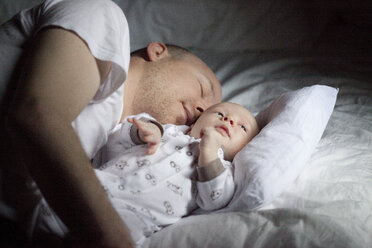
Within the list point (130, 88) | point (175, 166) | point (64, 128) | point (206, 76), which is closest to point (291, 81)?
point (206, 76)

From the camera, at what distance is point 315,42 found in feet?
6.48

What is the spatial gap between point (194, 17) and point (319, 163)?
1150 millimetres

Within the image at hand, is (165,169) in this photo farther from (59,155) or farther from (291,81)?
(291,81)

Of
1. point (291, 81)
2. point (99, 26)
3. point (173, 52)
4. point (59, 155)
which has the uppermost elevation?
point (99, 26)

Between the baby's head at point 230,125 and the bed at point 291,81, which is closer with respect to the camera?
the bed at point 291,81

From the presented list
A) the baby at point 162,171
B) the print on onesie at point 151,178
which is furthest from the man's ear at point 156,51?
the print on onesie at point 151,178

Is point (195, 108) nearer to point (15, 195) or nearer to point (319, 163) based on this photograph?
point (319, 163)

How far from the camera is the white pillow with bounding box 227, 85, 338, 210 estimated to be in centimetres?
94

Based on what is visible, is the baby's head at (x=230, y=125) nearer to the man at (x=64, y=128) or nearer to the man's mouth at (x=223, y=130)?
the man's mouth at (x=223, y=130)

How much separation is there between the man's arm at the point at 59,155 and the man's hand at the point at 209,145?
32 centimetres

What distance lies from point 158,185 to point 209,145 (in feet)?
0.52

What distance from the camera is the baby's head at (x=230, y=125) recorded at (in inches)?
43.6

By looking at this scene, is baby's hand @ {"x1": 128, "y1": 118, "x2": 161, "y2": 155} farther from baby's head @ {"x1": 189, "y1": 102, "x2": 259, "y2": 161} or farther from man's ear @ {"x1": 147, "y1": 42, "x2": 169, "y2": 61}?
man's ear @ {"x1": 147, "y1": 42, "x2": 169, "y2": 61}

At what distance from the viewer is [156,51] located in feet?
4.41
